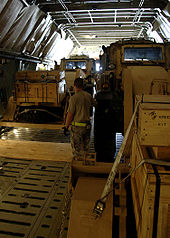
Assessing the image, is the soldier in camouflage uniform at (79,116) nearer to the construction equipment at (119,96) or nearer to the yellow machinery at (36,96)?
the construction equipment at (119,96)

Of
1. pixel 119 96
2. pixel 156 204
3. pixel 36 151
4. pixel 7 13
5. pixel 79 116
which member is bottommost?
pixel 36 151

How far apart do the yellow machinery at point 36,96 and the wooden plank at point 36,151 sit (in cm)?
207

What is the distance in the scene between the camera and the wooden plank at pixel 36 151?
3516 millimetres

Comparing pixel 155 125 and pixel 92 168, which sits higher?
pixel 155 125

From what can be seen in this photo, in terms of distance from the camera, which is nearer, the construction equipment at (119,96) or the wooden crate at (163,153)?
the wooden crate at (163,153)

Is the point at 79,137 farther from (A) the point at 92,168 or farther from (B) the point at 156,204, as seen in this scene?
(B) the point at 156,204

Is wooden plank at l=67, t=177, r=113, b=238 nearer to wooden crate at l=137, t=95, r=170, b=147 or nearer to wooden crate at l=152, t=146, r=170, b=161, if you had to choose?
wooden crate at l=152, t=146, r=170, b=161

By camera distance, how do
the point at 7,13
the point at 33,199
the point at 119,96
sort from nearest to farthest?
the point at 33,199
the point at 119,96
the point at 7,13

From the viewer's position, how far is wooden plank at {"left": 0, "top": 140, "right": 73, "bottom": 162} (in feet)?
11.5

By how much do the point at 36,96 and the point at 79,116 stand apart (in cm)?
255

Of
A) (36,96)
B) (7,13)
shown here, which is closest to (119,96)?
(36,96)

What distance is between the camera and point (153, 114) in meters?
1.62

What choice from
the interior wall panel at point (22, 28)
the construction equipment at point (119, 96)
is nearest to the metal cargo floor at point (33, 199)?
the construction equipment at point (119, 96)

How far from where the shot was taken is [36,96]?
19.9 ft
